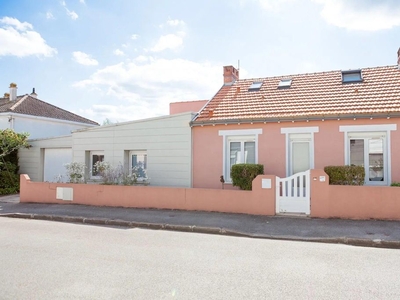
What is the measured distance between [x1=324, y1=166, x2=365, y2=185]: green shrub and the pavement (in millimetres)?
1567

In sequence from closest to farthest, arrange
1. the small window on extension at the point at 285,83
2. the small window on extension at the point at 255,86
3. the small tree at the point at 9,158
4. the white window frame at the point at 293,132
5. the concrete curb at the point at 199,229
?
the concrete curb at the point at 199,229 < the white window frame at the point at 293,132 < the small window on extension at the point at 285,83 < the small window on extension at the point at 255,86 < the small tree at the point at 9,158

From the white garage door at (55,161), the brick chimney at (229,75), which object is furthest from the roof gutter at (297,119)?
the white garage door at (55,161)

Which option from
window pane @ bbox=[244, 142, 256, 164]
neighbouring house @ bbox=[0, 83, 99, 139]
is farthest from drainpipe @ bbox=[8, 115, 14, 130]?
window pane @ bbox=[244, 142, 256, 164]

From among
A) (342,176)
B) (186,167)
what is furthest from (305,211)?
(186,167)

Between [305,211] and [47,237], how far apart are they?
7013 mm

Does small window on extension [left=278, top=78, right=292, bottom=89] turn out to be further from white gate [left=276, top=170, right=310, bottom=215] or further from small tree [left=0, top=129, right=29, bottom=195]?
small tree [left=0, top=129, right=29, bottom=195]

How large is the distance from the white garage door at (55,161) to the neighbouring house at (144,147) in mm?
58

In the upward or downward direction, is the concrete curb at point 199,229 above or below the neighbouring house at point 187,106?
below

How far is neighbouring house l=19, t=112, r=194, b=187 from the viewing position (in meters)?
13.4

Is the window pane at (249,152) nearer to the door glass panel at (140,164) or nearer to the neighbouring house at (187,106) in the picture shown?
the door glass panel at (140,164)

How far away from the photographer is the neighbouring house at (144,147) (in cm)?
1341

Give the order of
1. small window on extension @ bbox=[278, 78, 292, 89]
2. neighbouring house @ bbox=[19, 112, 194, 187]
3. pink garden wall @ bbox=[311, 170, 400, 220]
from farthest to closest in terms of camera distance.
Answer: small window on extension @ bbox=[278, 78, 292, 89] → neighbouring house @ bbox=[19, 112, 194, 187] → pink garden wall @ bbox=[311, 170, 400, 220]

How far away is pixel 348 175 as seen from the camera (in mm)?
10336

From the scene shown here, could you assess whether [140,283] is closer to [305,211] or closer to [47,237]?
[47,237]
